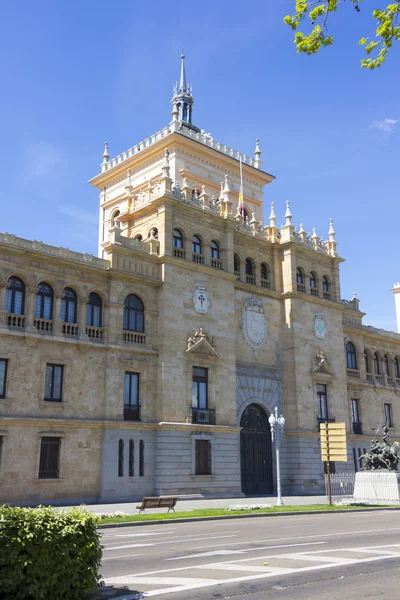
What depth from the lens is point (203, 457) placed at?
119ft

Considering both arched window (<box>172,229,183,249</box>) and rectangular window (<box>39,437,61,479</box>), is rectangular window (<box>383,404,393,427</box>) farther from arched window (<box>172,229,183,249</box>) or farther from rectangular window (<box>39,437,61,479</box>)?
rectangular window (<box>39,437,61,479</box>)

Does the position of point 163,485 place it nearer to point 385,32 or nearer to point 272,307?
point 272,307

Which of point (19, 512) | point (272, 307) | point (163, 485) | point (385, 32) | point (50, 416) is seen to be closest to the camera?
point (19, 512)

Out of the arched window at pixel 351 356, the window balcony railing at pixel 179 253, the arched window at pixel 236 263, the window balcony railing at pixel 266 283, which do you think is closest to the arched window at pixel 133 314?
the window balcony railing at pixel 179 253

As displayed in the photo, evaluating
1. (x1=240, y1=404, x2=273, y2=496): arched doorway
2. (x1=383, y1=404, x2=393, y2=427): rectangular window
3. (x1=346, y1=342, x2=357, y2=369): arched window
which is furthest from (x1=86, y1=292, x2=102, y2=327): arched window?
(x1=383, y1=404, x2=393, y2=427): rectangular window

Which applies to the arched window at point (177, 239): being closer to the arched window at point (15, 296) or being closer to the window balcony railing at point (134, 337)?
the window balcony railing at point (134, 337)

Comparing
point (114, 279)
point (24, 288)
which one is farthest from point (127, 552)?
point (114, 279)

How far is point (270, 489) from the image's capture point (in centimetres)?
4097

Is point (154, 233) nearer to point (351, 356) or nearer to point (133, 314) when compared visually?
point (133, 314)

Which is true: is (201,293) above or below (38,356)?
above

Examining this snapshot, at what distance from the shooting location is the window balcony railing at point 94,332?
3347 centimetres

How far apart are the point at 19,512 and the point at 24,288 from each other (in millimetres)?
23698

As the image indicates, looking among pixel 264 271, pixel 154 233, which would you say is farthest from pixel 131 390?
pixel 264 271

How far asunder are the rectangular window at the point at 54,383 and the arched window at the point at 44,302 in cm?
259
